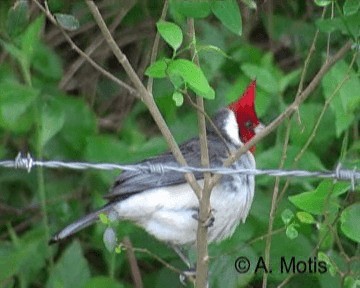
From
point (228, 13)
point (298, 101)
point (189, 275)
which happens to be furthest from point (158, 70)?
point (189, 275)

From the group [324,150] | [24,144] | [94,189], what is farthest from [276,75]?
[24,144]

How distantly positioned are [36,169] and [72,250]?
694mm

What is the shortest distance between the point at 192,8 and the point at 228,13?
3.7 inches

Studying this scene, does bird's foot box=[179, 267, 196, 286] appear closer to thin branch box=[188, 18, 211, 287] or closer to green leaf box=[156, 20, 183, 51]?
thin branch box=[188, 18, 211, 287]

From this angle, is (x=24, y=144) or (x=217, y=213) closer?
(x=217, y=213)

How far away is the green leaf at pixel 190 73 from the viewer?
10.9 feet

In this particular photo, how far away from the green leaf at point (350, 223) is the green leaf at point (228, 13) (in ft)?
2.14

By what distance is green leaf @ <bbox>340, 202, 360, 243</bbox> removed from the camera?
366 centimetres

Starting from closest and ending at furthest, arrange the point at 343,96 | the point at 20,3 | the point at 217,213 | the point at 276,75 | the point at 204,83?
the point at 204,83, the point at 20,3, the point at 217,213, the point at 343,96, the point at 276,75

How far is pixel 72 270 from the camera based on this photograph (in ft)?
15.0

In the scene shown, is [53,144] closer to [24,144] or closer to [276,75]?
[24,144]

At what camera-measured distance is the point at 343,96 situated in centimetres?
442

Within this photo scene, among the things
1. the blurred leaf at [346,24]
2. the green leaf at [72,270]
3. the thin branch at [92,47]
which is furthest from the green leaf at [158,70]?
the thin branch at [92,47]

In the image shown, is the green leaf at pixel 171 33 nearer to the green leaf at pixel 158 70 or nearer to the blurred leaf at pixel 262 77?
the green leaf at pixel 158 70
